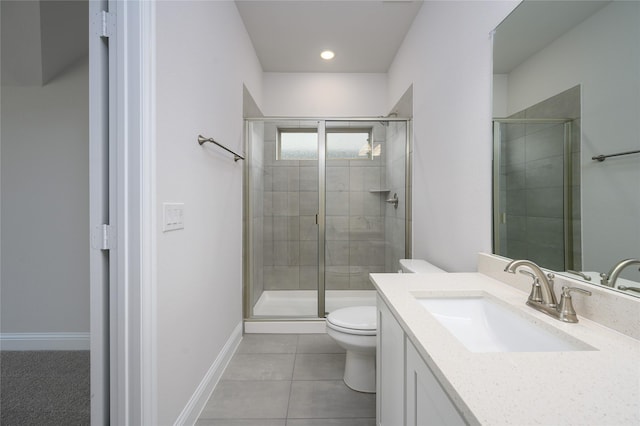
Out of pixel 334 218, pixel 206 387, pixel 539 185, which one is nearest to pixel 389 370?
pixel 539 185

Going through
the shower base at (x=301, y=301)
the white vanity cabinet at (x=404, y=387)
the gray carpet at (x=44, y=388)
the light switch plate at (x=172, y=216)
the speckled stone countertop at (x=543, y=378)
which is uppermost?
the light switch plate at (x=172, y=216)

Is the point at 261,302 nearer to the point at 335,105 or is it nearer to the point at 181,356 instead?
the point at 181,356

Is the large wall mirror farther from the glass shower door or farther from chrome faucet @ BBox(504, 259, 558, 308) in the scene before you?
the glass shower door

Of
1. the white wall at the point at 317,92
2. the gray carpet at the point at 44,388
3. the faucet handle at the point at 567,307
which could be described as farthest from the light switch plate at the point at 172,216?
the white wall at the point at 317,92

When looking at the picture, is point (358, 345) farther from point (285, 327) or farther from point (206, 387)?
point (285, 327)

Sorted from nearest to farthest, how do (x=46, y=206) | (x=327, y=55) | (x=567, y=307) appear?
(x=567, y=307) < (x=46, y=206) < (x=327, y=55)

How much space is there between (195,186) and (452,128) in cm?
153

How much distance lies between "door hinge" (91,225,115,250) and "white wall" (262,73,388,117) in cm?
256

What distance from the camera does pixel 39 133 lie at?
2.18 metres

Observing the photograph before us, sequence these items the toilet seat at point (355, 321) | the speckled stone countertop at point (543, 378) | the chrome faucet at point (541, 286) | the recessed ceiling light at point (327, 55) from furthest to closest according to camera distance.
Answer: the recessed ceiling light at point (327, 55), the toilet seat at point (355, 321), the chrome faucet at point (541, 286), the speckled stone countertop at point (543, 378)

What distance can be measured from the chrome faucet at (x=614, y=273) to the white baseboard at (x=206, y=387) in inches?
68.8

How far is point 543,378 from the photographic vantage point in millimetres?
529

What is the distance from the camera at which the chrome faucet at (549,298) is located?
2.64ft

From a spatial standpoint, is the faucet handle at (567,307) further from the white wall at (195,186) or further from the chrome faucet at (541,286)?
the white wall at (195,186)
